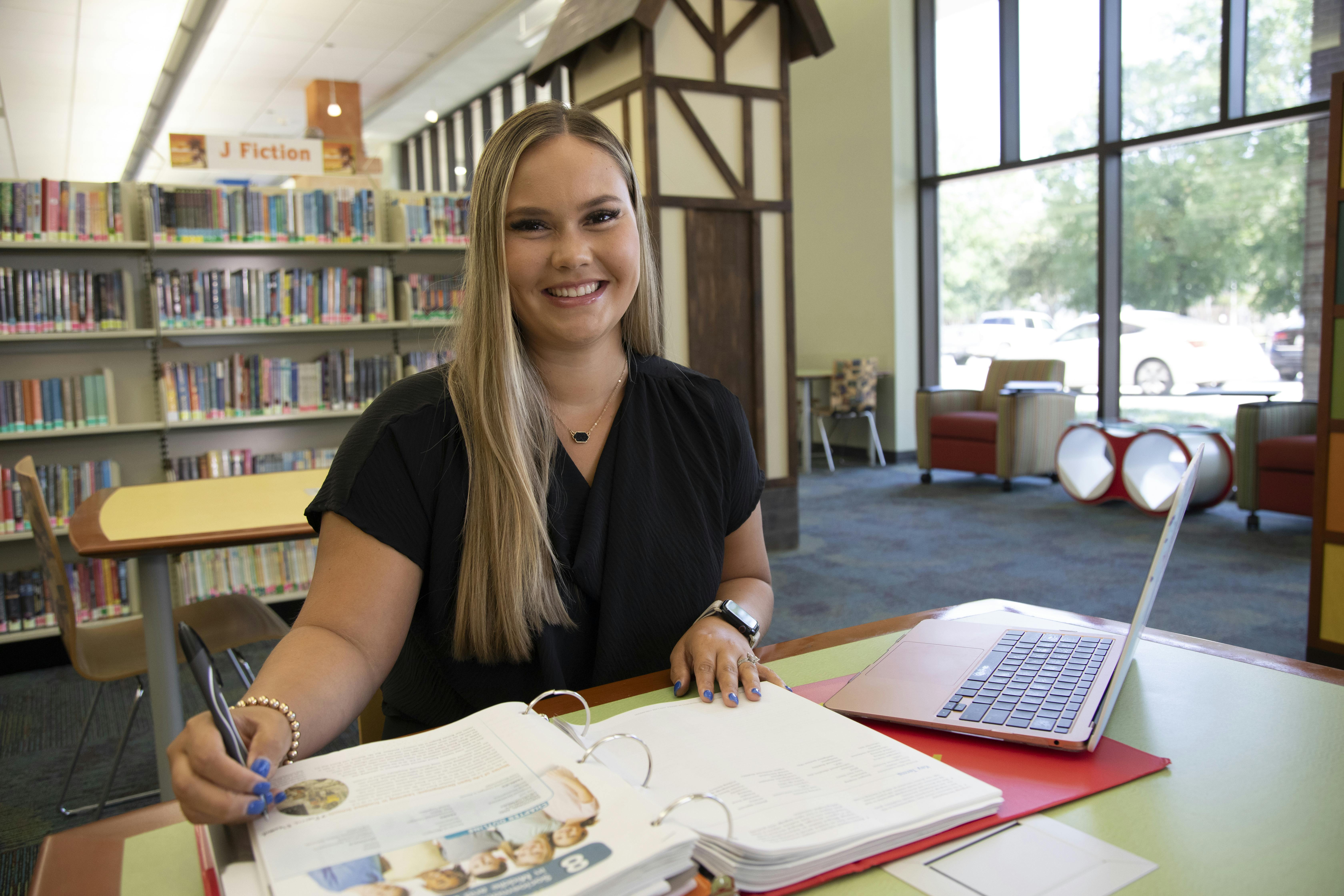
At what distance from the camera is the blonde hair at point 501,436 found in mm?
1194

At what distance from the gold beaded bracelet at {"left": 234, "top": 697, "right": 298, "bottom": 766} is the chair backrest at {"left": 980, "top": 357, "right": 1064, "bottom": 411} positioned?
6.64m

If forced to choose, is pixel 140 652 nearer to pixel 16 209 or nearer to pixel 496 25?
pixel 16 209

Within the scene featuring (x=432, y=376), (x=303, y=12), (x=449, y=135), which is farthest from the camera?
(x=449, y=135)

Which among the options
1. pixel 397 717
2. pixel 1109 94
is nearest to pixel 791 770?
pixel 397 717

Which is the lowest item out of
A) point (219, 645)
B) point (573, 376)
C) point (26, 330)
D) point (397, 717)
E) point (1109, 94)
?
point (219, 645)

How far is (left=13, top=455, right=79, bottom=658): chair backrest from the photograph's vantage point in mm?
2369

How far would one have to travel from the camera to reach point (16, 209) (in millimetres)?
3770

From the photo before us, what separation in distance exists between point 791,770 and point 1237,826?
0.36 metres

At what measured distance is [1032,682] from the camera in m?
1.04

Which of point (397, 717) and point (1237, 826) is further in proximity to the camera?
point (397, 717)

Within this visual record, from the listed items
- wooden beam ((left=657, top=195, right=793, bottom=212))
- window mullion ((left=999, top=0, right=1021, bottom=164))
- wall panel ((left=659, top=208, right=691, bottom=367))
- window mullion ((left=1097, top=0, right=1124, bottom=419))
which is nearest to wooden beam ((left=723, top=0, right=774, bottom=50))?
wooden beam ((left=657, top=195, right=793, bottom=212))

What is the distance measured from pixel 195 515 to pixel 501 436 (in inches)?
67.0

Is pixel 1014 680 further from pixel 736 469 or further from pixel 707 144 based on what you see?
pixel 707 144

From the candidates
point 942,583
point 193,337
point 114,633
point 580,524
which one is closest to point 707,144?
point 942,583
